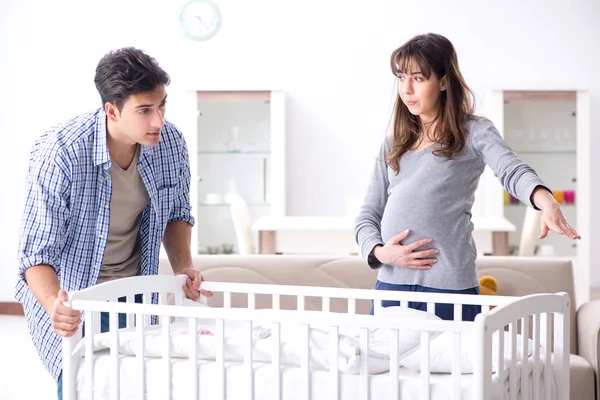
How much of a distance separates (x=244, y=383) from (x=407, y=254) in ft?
1.58

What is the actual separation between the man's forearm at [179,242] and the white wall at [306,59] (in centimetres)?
331

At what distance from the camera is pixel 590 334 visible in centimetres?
259

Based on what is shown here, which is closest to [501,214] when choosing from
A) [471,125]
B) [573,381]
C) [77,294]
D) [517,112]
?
[517,112]

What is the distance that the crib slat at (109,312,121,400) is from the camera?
160 centimetres

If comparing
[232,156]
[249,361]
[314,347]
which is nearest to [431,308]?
[314,347]

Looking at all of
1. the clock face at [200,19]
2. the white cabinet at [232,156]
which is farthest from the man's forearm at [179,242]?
the clock face at [200,19]

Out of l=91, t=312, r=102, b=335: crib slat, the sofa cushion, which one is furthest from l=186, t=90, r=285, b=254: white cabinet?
l=91, t=312, r=102, b=335: crib slat

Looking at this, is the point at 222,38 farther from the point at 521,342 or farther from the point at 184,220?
the point at 521,342

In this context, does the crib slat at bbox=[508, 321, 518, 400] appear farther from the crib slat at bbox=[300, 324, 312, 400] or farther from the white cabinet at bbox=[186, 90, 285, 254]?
the white cabinet at bbox=[186, 90, 285, 254]

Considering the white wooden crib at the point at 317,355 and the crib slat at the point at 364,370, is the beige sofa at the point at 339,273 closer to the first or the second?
the white wooden crib at the point at 317,355

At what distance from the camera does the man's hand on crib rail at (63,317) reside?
1.62m

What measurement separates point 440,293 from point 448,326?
1.31 ft

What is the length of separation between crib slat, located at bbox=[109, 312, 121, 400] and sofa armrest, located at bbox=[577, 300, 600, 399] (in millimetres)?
1571

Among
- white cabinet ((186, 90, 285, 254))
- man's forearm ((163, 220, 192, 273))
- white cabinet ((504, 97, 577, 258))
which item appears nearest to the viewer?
man's forearm ((163, 220, 192, 273))
